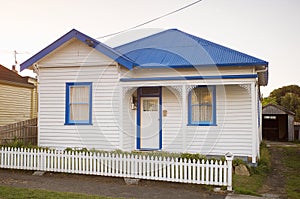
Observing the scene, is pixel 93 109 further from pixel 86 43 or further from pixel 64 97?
pixel 86 43

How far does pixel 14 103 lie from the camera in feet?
73.4

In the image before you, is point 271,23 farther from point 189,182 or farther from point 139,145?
point 189,182

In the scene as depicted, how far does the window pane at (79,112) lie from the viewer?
44.7ft

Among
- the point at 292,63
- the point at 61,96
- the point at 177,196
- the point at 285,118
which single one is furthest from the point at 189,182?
the point at 285,118

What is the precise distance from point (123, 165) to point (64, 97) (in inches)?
196

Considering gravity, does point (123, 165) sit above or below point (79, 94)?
below

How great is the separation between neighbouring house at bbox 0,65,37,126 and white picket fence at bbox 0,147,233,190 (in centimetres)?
1050

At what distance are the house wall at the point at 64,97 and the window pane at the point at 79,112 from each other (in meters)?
0.36

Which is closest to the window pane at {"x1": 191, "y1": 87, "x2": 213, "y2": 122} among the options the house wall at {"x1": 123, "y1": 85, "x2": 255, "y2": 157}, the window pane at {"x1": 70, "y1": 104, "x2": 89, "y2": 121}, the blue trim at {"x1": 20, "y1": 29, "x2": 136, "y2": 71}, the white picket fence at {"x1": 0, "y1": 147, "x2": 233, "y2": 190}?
the house wall at {"x1": 123, "y1": 85, "x2": 255, "y2": 157}

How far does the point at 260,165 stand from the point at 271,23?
7.78 m

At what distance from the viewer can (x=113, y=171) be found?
33.8 ft

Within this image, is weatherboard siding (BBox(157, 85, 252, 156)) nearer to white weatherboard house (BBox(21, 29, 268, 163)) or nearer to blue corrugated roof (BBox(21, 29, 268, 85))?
white weatherboard house (BBox(21, 29, 268, 163))

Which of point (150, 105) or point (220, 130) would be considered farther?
point (150, 105)

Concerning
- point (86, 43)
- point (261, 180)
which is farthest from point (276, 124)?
point (86, 43)
